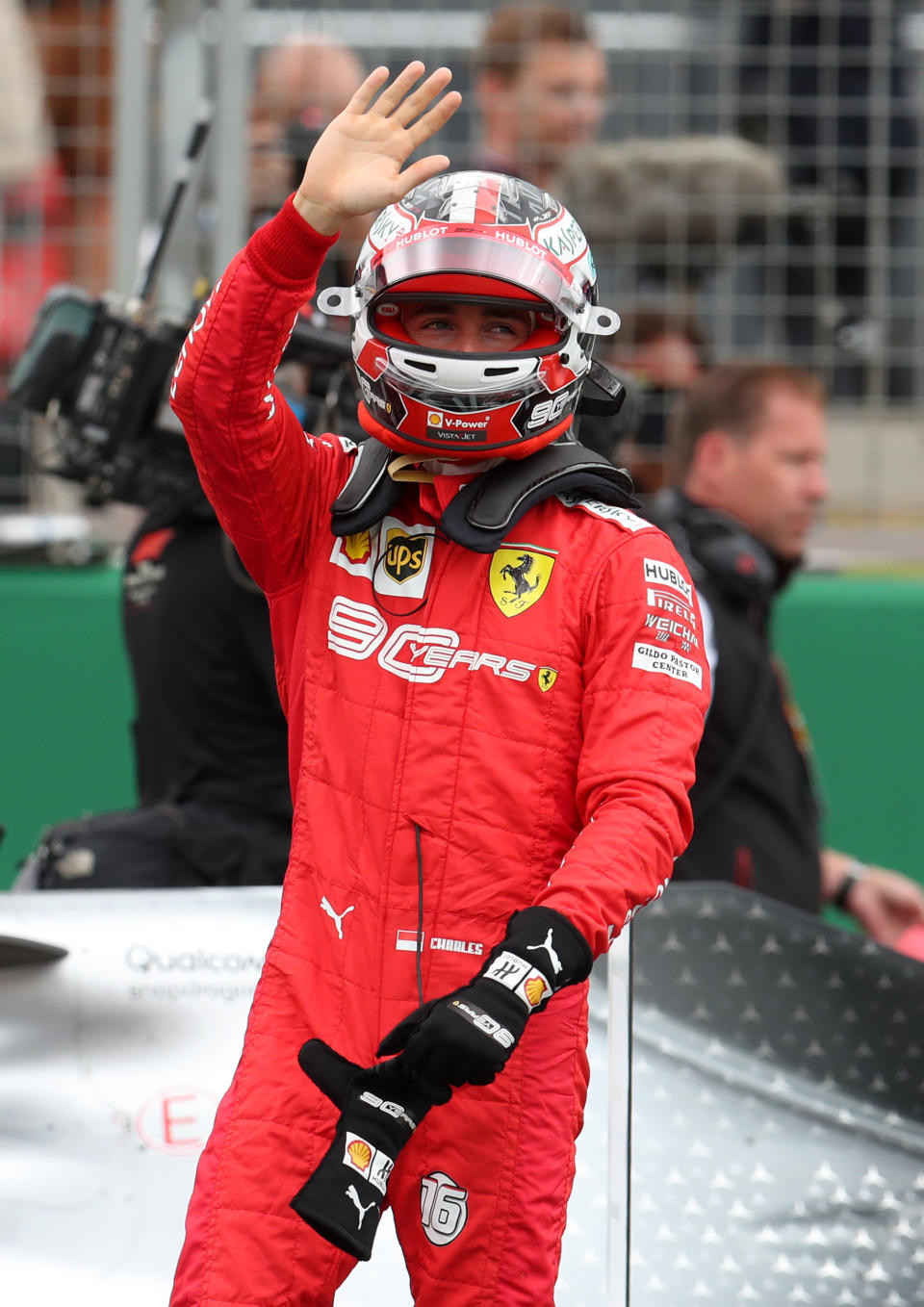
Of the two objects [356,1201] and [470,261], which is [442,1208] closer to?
[356,1201]

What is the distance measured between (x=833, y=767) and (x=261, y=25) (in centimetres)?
279

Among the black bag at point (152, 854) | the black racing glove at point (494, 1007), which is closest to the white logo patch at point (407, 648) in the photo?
the black racing glove at point (494, 1007)

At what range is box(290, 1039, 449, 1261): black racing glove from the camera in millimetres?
2090

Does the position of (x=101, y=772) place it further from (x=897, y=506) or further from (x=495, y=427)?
(x=495, y=427)

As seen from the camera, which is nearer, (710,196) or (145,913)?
(145,913)

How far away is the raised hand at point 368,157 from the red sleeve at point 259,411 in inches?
1.4

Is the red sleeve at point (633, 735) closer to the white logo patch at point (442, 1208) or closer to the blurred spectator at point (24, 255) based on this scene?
the white logo patch at point (442, 1208)

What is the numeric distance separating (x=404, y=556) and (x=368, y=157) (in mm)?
504

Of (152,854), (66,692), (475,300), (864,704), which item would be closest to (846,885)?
(864,704)

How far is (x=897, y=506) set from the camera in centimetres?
582

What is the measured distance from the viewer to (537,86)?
5.44m

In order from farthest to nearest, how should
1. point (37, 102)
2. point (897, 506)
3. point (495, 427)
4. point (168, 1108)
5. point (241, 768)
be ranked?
point (897, 506) < point (37, 102) < point (241, 768) < point (168, 1108) < point (495, 427)

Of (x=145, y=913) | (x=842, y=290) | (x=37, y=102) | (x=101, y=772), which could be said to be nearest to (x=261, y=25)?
(x=37, y=102)

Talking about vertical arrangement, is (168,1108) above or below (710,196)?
below
